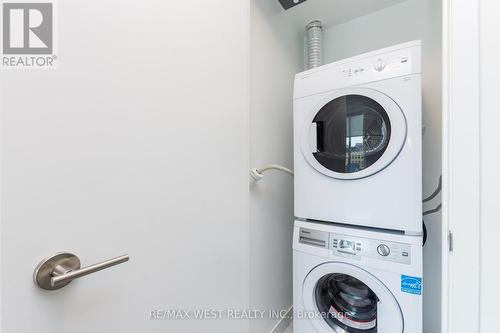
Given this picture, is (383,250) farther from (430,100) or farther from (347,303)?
(430,100)

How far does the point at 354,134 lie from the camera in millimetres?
1169

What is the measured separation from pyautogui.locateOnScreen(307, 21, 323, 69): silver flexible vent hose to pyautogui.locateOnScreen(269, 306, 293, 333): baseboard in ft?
6.00

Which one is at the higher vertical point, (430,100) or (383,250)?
(430,100)

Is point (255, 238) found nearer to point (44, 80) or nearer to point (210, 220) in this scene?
point (210, 220)

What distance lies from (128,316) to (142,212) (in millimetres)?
291

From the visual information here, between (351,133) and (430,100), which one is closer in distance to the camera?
(351,133)

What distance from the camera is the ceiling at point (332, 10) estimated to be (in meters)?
1.56

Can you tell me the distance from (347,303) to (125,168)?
1300 millimetres
